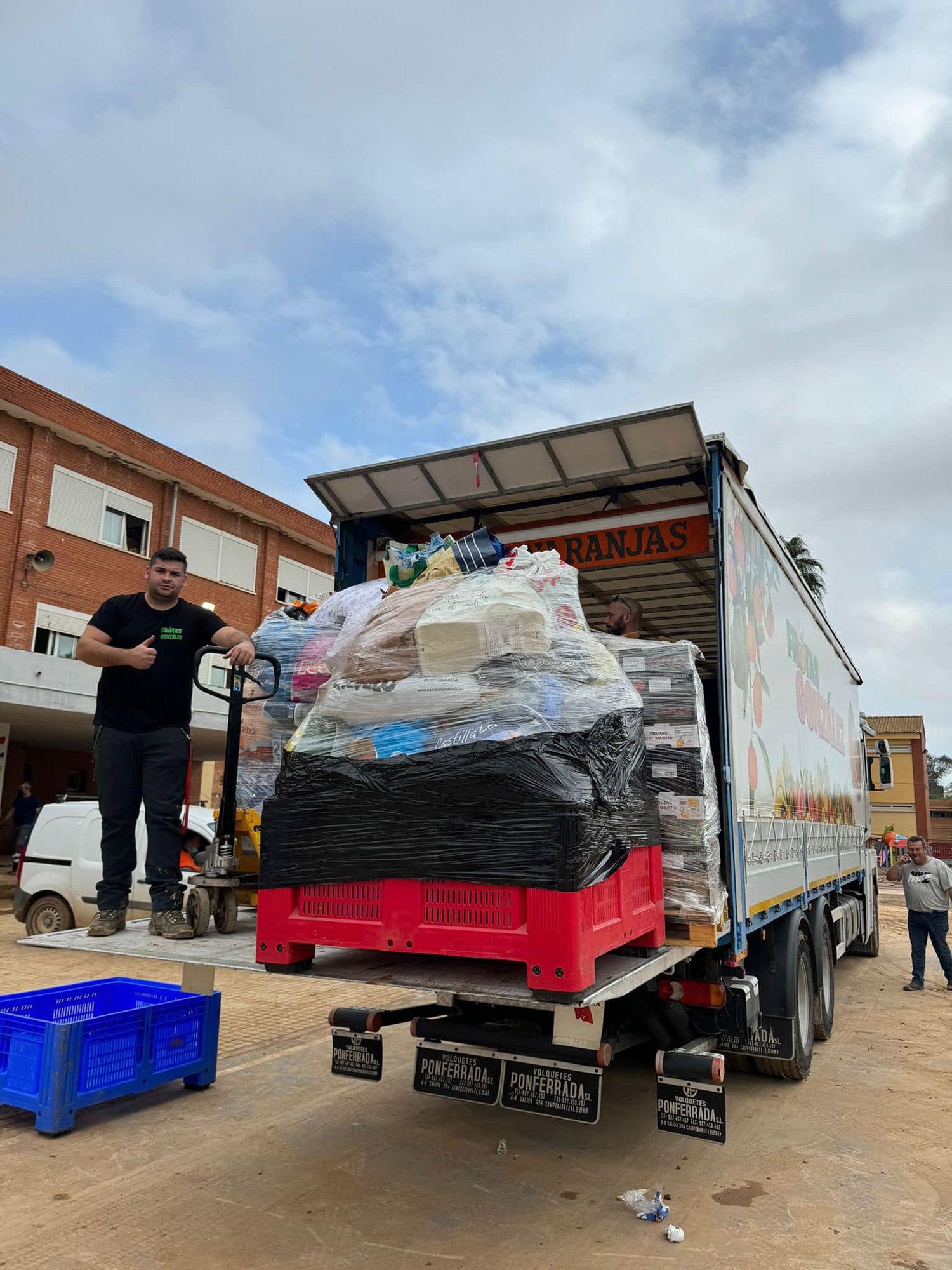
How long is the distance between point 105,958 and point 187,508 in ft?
50.6

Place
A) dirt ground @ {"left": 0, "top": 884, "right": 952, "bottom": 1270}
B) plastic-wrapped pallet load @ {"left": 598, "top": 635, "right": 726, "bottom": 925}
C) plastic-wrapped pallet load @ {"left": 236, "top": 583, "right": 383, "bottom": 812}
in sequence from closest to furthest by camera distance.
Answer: dirt ground @ {"left": 0, "top": 884, "right": 952, "bottom": 1270} < plastic-wrapped pallet load @ {"left": 598, "top": 635, "right": 726, "bottom": 925} < plastic-wrapped pallet load @ {"left": 236, "top": 583, "right": 383, "bottom": 812}

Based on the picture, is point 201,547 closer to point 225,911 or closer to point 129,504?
point 129,504

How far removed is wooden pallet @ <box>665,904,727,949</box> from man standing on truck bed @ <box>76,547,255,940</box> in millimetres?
2043

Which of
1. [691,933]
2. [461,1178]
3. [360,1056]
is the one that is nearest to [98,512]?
[360,1056]

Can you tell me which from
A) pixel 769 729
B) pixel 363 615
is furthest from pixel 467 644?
pixel 769 729

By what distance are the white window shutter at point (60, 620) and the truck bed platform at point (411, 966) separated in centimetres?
1702

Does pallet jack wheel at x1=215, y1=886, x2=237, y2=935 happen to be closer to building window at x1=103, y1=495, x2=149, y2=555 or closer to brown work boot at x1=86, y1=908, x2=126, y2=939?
brown work boot at x1=86, y1=908, x2=126, y2=939

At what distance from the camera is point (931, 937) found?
30.8 feet

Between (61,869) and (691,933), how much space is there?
792cm

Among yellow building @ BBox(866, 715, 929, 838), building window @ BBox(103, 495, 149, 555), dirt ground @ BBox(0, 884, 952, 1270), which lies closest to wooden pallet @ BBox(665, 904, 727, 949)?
dirt ground @ BBox(0, 884, 952, 1270)

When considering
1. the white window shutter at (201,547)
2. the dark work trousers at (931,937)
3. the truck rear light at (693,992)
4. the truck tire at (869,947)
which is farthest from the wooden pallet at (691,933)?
the white window shutter at (201,547)

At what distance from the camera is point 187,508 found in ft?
74.3

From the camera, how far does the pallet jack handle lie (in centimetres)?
378

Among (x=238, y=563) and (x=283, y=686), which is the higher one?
(x=238, y=563)
